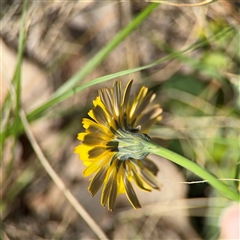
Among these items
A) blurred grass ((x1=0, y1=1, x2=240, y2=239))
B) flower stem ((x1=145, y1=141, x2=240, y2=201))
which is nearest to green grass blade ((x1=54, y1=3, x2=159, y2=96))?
blurred grass ((x1=0, y1=1, x2=240, y2=239))

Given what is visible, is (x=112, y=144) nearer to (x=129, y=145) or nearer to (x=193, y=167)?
(x=129, y=145)

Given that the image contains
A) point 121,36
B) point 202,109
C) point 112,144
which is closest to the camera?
point 112,144

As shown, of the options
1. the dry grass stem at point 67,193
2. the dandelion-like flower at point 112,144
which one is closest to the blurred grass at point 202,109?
the dry grass stem at point 67,193

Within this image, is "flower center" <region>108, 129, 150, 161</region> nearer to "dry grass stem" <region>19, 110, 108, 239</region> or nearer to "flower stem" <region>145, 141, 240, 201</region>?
"flower stem" <region>145, 141, 240, 201</region>

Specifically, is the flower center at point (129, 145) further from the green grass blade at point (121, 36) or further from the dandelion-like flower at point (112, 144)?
the green grass blade at point (121, 36)

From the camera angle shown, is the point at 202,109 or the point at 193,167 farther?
the point at 202,109

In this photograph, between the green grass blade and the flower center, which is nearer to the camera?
the flower center

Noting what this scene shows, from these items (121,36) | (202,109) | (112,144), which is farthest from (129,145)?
(202,109)

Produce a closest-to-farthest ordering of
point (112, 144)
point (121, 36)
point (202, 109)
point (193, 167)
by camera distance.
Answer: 1. point (193, 167)
2. point (112, 144)
3. point (121, 36)
4. point (202, 109)

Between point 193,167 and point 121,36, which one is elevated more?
point 121,36

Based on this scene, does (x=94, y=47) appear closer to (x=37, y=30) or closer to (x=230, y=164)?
(x=37, y=30)
